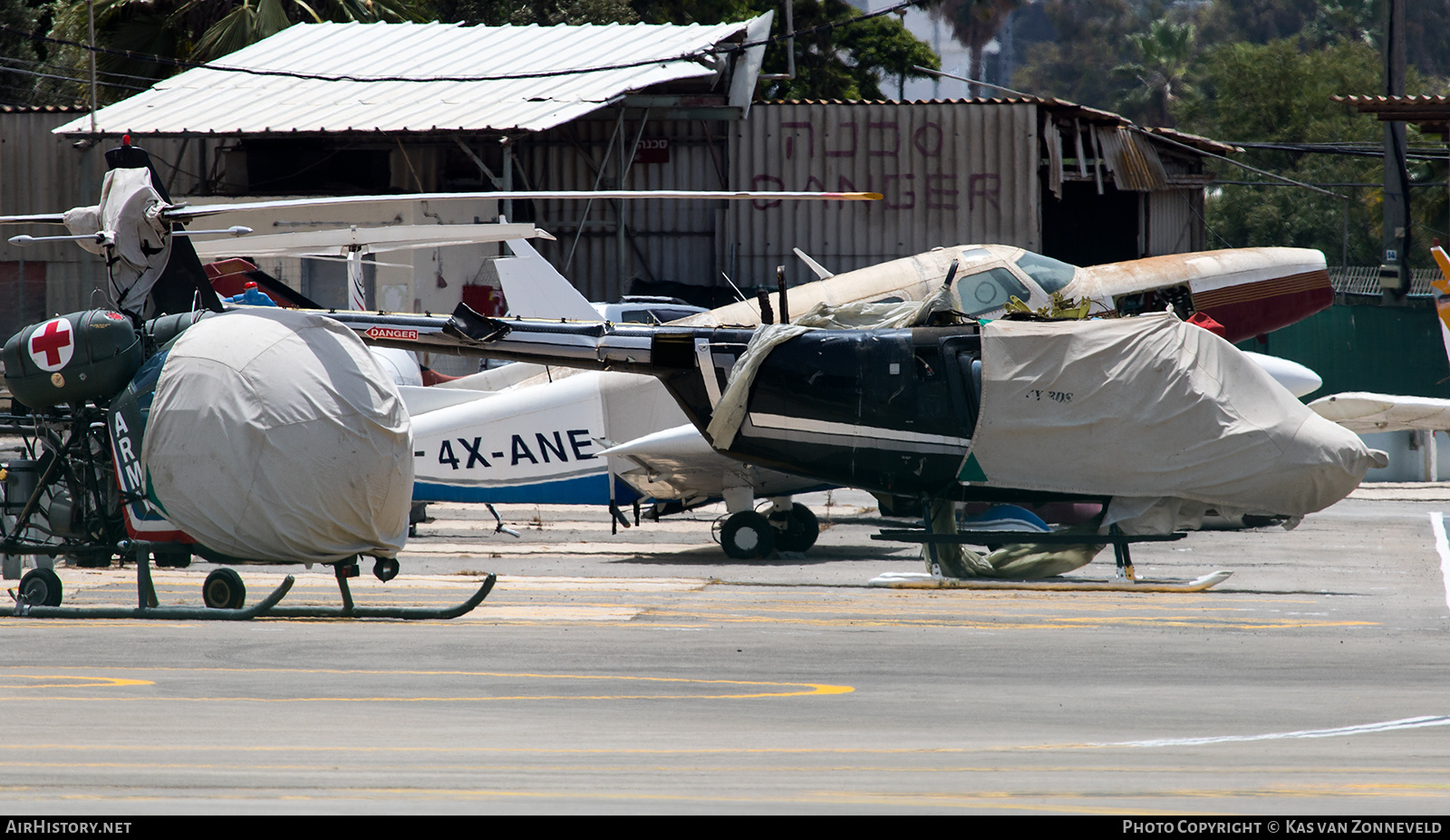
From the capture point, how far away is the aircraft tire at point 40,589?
36.1 feet

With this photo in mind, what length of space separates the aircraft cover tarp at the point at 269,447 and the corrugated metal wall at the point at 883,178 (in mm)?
17017

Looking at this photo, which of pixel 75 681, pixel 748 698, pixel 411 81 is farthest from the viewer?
pixel 411 81

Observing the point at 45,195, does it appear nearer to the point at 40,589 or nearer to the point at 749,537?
the point at 749,537

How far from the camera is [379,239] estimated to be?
1558cm

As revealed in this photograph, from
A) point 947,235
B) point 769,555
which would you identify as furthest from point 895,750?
point 947,235

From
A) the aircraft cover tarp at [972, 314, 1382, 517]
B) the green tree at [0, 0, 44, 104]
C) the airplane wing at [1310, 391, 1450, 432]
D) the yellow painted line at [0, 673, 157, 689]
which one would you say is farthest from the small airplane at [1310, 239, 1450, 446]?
the green tree at [0, 0, 44, 104]

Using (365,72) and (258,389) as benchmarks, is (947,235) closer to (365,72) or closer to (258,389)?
(365,72)

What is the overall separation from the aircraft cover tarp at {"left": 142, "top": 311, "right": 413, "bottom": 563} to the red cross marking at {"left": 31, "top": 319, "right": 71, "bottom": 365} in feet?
2.78

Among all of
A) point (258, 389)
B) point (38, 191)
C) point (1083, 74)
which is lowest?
point (258, 389)

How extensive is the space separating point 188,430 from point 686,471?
5760 mm

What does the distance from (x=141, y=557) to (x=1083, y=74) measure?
461ft

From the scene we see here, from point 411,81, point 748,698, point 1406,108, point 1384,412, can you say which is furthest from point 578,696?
point 1406,108

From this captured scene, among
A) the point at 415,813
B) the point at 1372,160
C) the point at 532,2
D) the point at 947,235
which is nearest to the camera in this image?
the point at 415,813

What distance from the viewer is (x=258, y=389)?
10156mm
